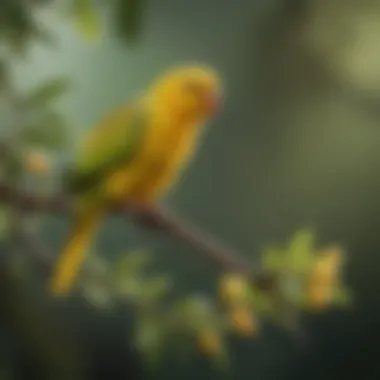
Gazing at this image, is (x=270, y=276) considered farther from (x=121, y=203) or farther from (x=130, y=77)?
(x=130, y=77)

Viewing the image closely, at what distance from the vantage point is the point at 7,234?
3.51 feet

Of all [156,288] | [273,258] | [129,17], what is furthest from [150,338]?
[129,17]

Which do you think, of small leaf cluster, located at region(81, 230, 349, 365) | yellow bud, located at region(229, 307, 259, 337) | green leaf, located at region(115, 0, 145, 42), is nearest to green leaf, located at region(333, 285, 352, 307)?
small leaf cluster, located at region(81, 230, 349, 365)

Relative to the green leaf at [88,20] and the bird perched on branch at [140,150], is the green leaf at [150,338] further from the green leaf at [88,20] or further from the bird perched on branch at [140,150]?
the green leaf at [88,20]

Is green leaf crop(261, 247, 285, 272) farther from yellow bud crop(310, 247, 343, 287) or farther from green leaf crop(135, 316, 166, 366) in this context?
green leaf crop(135, 316, 166, 366)

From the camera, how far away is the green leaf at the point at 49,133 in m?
1.06

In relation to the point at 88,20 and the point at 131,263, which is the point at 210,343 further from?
the point at 88,20

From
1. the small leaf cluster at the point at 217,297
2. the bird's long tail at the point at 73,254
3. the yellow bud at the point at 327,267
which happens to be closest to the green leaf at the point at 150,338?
the small leaf cluster at the point at 217,297

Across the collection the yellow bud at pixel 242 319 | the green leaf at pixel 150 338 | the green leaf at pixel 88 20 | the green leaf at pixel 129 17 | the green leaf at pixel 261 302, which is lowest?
the green leaf at pixel 150 338

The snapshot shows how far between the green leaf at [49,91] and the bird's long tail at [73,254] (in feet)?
0.54

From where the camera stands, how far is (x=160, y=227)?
1.06 m

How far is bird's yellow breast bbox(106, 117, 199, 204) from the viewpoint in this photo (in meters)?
1.05

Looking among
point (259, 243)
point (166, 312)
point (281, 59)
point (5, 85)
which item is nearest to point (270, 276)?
point (259, 243)

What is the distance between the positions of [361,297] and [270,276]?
0.39ft
